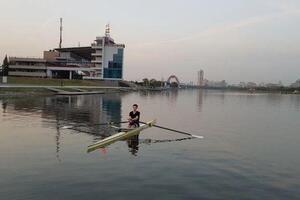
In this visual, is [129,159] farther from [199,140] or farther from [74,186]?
[199,140]

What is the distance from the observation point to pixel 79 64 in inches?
7047

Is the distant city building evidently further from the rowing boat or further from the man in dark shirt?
the rowing boat

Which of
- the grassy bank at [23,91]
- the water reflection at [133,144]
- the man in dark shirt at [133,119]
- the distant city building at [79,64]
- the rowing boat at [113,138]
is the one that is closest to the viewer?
the rowing boat at [113,138]

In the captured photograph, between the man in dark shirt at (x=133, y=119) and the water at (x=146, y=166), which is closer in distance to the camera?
the water at (x=146, y=166)

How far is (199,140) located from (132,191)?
1548cm

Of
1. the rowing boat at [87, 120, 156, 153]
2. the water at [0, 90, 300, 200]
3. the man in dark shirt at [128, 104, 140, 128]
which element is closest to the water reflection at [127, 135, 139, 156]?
the water at [0, 90, 300, 200]

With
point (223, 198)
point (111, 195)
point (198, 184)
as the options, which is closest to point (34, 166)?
point (111, 195)

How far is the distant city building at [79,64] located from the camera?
553ft

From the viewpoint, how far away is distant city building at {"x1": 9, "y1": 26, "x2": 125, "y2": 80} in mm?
168625

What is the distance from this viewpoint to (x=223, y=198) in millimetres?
15383

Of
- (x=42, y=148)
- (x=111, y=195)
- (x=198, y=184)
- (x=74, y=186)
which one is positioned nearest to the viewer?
(x=111, y=195)

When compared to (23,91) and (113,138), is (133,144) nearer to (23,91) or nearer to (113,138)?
(113,138)

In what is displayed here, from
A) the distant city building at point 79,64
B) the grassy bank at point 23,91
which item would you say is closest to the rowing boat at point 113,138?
the grassy bank at point 23,91

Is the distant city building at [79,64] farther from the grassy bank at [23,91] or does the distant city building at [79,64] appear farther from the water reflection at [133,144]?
the water reflection at [133,144]
